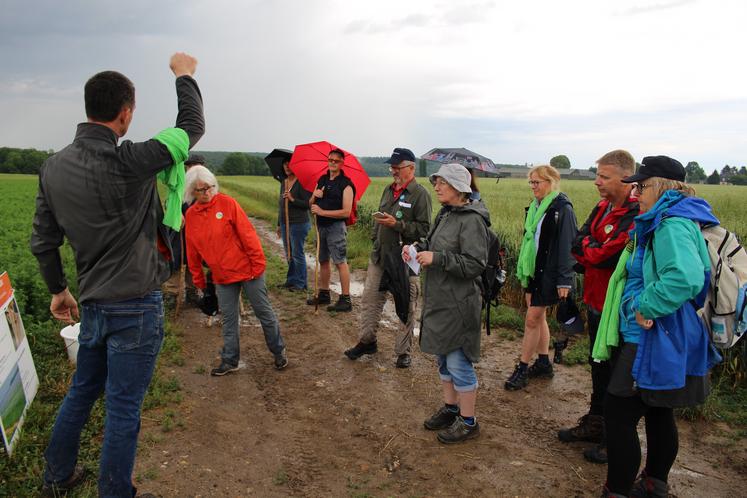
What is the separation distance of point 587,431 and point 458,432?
102cm

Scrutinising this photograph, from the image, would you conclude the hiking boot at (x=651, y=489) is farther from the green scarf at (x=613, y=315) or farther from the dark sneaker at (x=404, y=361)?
the dark sneaker at (x=404, y=361)

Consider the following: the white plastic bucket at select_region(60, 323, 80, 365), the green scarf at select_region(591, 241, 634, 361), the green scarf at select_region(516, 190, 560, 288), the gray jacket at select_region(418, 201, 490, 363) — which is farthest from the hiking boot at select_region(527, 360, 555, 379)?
the white plastic bucket at select_region(60, 323, 80, 365)

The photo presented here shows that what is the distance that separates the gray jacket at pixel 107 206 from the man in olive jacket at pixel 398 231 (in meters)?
2.61

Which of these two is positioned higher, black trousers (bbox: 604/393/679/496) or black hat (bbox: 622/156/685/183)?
black hat (bbox: 622/156/685/183)

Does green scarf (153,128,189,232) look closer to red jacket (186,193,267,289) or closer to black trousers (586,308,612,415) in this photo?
red jacket (186,193,267,289)

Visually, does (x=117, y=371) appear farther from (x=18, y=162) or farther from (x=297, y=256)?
(x=18, y=162)

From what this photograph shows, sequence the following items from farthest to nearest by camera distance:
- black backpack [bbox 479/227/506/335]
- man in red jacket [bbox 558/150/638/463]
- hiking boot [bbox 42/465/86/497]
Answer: black backpack [bbox 479/227/506/335], man in red jacket [bbox 558/150/638/463], hiking boot [bbox 42/465/86/497]

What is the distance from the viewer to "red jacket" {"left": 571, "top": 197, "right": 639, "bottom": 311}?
3443 millimetres

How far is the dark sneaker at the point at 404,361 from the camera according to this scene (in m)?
5.29

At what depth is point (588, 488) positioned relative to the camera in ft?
11.0

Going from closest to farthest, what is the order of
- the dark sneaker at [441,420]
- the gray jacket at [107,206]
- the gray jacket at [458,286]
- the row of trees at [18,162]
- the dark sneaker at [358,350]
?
the gray jacket at [107,206] → the gray jacket at [458,286] → the dark sneaker at [441,420] → the dark sneaker at [358,350] → the row of trees at [18,162]

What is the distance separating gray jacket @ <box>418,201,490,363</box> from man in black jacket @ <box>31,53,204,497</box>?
1.90 metres

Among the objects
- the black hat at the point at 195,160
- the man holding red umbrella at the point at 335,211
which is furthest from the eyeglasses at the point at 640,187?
the black hat at the point at 195,160

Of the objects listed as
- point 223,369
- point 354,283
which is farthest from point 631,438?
point 354,283
